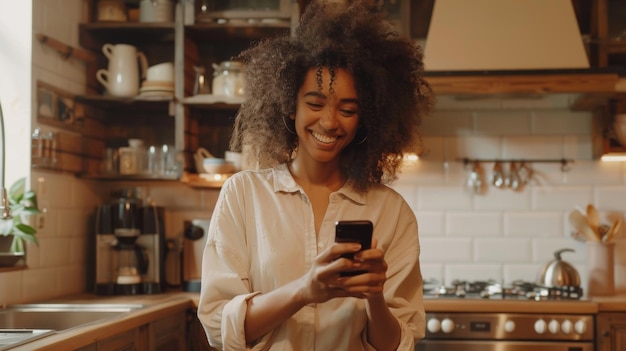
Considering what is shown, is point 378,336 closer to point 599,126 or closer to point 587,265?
point 587,265

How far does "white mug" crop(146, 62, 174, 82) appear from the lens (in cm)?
322

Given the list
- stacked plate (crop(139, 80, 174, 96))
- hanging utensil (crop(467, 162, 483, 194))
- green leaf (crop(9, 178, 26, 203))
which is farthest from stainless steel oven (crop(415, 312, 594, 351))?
green leaf (crop(9, 178, 26, 203))

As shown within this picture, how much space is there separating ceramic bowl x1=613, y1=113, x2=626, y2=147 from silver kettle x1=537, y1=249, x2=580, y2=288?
1.65 ft

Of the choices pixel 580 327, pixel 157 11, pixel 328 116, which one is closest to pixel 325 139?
pixel 328 116

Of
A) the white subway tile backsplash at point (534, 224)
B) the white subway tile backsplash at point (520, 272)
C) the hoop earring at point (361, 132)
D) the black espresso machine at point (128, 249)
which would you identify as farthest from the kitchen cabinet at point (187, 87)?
the hoop earring at point (361, 132)

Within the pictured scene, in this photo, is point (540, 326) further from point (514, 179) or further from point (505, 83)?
point (505, 83)

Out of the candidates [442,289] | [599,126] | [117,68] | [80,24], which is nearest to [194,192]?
[117,68]

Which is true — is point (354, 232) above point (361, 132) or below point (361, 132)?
below

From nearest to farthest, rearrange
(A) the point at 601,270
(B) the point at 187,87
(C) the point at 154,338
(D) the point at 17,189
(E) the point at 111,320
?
(E) the point at 111,320 < (C) the point at 154,338 < (D) the point at 17,189 < (A) the point at 601,270 < (B) the point at 187,87

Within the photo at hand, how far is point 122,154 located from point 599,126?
1.96 meters

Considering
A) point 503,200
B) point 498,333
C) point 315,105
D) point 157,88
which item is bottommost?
point 498,333

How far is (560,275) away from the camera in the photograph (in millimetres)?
3061

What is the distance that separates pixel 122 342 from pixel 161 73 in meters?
1.28

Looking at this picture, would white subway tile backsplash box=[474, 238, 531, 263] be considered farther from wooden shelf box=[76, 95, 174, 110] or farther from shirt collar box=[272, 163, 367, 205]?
shirt collar box=[272, 163, 367, 205]
